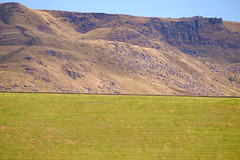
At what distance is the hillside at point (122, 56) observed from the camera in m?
84.1

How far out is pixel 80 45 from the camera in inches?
4341

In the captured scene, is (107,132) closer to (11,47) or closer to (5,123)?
(5,123)

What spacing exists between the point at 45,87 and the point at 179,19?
411 ft

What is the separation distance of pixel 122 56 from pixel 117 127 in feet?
288

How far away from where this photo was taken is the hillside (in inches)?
3310

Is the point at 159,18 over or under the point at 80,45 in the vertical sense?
over

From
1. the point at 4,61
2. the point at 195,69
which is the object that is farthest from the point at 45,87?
the point at 195,69

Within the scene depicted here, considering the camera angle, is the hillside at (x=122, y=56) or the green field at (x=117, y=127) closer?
the green field at (x=117, y=127)

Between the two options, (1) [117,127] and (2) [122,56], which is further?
(2) [122,56]

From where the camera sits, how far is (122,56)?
360 ft

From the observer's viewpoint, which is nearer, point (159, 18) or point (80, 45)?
point (80, 45)

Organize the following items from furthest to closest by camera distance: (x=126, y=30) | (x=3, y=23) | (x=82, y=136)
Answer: (x=126, y=30) < (x=3, y=23) < (x=82, y=136)

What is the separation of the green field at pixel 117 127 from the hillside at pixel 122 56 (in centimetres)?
4694

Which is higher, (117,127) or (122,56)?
(117,127)
